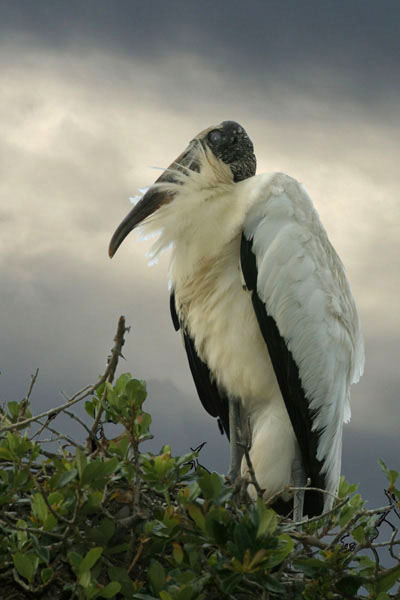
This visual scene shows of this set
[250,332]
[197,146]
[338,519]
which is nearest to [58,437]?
[338,519]

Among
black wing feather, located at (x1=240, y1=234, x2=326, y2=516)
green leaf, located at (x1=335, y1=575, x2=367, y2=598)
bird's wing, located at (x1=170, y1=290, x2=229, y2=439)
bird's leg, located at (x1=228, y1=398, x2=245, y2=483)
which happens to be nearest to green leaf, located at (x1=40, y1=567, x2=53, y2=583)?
green leaf, located at (x1=335, y1=575, x2=367, y2=598)

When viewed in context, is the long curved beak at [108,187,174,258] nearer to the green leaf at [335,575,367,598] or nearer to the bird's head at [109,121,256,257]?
the bird's head at [109,121,256,257]

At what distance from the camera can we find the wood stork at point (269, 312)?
14.6 feet

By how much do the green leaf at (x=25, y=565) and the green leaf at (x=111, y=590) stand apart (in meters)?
0.19

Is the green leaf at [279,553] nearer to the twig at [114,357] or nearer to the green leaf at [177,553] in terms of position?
the green leaf at [177,553]

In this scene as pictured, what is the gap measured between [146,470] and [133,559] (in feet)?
0.84

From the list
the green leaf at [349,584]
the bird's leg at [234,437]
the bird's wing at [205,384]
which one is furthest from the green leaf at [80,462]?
the bird's wing at [205,384]

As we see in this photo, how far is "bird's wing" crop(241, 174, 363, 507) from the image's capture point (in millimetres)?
4426

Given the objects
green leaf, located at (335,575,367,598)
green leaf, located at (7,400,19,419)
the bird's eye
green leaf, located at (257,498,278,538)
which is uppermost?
the bird's eye

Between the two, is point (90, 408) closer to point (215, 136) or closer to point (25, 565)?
point (25, 565)

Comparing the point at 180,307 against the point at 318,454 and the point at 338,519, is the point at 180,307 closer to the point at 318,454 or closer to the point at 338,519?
the point at 318,454

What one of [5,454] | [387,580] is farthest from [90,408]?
[387,580]

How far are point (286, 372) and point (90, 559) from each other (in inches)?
92.8

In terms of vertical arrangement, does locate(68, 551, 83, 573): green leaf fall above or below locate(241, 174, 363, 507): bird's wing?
below
